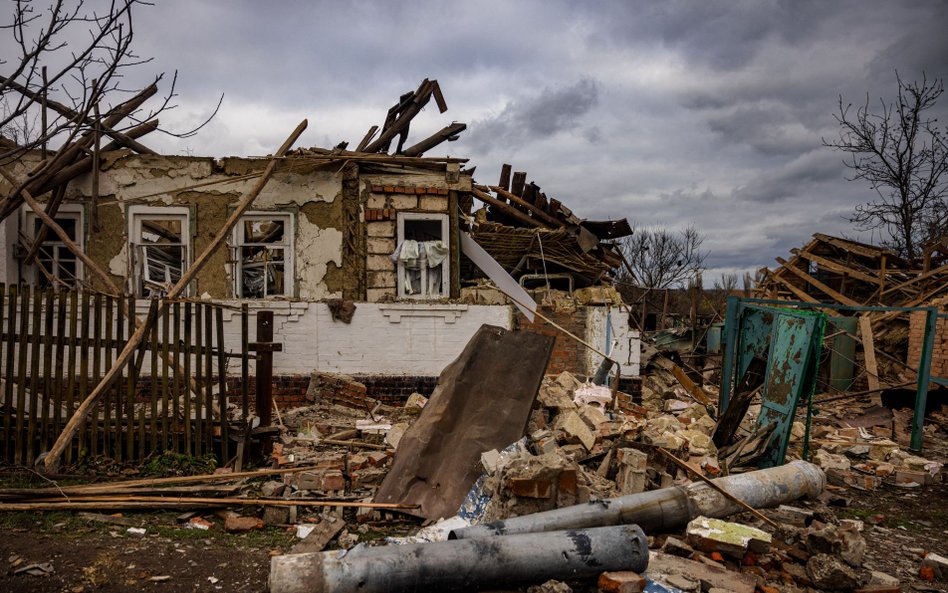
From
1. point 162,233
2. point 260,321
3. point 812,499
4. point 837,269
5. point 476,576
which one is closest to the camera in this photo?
point 476,576

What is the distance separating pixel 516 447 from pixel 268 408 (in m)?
2.87

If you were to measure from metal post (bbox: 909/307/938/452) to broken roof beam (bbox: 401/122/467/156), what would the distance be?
759 centimetres

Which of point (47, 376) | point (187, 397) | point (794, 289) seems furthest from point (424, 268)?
point (794, 289)

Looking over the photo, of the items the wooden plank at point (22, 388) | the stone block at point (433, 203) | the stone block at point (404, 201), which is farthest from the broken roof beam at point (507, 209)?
the wooden plank at point (22, 388)

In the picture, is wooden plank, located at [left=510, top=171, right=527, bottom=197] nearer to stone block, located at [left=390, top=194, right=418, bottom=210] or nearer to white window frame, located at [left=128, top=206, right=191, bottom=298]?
stone block, located at [left=390, top=194, right=418, bottom=210]

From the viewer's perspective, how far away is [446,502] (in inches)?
194

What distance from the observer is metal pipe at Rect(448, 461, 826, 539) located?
13.6ft

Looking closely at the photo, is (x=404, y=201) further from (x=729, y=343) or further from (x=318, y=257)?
(x=729, y=343)

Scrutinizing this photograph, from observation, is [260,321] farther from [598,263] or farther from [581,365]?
[598,263]

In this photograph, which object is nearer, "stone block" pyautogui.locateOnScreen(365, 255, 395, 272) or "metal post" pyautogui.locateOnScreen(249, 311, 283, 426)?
"metal post" pyautogui.locateOnScreen(249, 311, 283, 426)

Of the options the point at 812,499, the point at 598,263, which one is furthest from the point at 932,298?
the point at 812,499

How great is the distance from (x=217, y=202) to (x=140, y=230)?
137 centimetres

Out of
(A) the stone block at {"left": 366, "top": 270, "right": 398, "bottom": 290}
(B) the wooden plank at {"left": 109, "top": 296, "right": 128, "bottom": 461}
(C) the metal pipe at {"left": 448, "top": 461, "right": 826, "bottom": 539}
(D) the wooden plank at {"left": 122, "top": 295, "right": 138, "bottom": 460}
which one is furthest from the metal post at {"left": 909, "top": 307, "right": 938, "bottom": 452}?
(B) the wooden plank at {"left": 109, "top": 296, "right": 128, "bottom": 461}

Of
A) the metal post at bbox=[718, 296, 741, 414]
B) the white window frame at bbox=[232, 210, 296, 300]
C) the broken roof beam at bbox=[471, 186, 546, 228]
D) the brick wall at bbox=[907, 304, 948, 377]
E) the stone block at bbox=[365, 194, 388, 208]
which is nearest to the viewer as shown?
the metal post at bbox=[718, 296, 741, 414]
